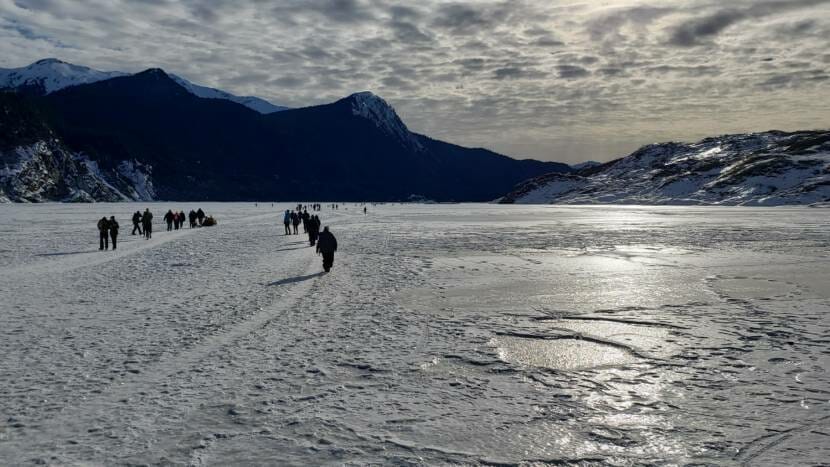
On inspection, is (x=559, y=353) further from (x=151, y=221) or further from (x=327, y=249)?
(x=151, y=221)

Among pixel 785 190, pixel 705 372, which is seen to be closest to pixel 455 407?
pixel 705 372

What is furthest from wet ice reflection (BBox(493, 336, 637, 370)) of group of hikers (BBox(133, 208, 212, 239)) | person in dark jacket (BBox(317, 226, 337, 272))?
group of hikers (BBox(133, 208, 212, 239))

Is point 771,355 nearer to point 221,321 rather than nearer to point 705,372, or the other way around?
point 705,372

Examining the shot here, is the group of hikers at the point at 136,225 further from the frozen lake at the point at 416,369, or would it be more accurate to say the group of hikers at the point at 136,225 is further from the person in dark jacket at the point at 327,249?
the person in dark jacket at the point at 327,249

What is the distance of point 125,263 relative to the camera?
21.2 metres

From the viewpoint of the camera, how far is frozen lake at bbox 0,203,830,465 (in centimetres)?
555

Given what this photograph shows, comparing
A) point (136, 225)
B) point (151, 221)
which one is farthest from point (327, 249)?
point (151, 221)

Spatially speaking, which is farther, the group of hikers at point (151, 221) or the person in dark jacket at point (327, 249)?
the group of hikers at point (151, 221)

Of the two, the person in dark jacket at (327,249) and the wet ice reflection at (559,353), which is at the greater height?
the person in dark jacket at (327,249)

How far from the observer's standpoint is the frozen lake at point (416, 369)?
5547mm

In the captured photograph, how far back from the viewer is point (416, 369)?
26.4 ft

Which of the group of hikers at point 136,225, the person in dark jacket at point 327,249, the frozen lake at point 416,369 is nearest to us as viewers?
the frozen lake at point 416,369

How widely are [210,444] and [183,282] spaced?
11838mm

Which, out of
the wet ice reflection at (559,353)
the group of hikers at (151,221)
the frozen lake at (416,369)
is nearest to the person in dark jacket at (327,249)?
the frozen lake at (416,369)
